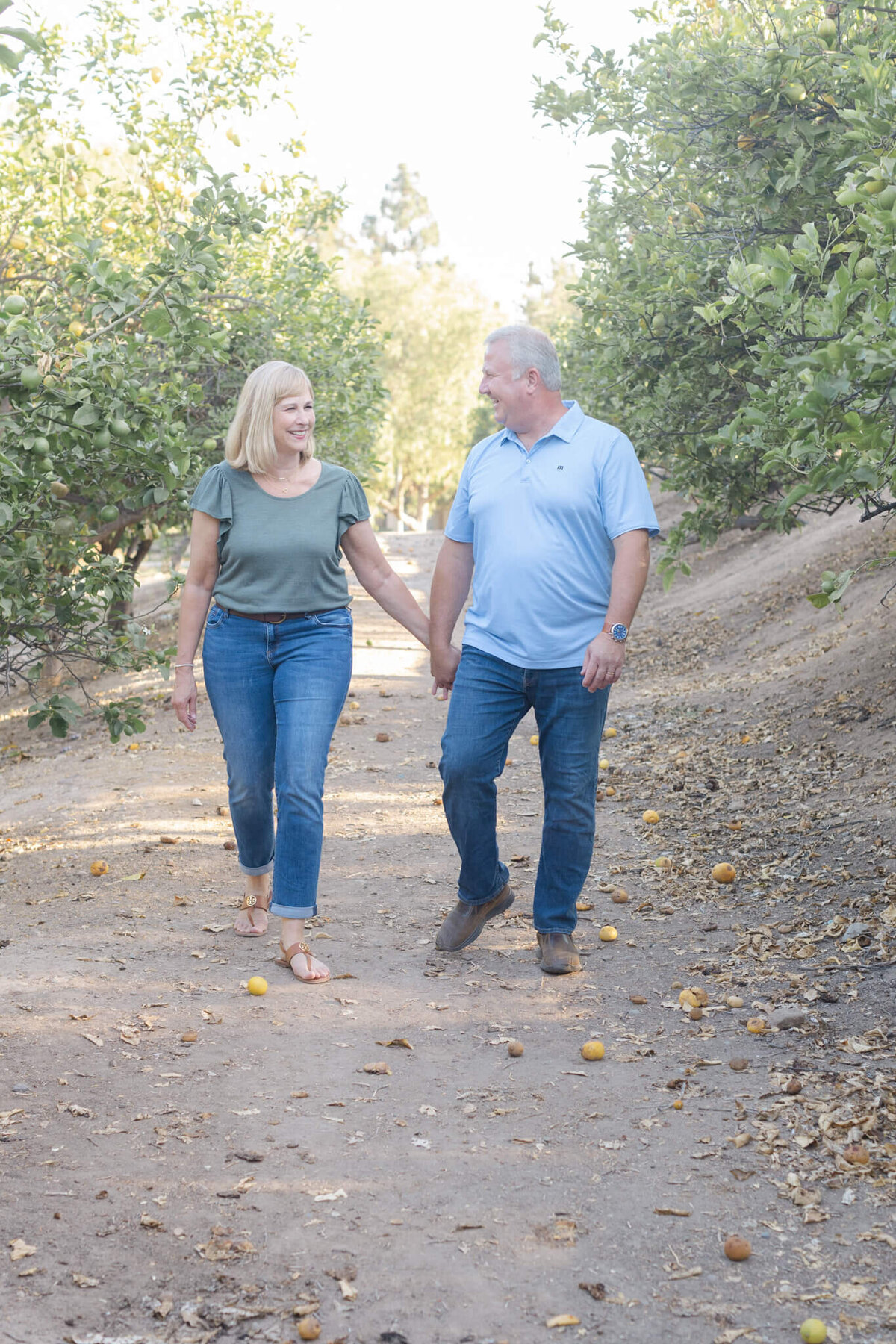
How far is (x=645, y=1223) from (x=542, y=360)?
9.19 feet

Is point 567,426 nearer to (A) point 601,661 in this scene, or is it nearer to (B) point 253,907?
(A) point 601,661

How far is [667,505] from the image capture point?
2641 centimetres

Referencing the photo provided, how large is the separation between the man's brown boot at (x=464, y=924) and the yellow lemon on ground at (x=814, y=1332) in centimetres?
243

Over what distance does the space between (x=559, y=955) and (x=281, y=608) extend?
1.65 m

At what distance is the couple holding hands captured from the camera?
4.34 m

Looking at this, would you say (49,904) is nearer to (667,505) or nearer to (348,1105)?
(348,1105)

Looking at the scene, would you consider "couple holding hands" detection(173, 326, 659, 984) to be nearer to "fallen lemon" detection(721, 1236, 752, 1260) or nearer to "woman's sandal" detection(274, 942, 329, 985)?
"woman's sandal" detection(274, 942, 329, 985)

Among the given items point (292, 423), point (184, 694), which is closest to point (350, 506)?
point (292, 423)

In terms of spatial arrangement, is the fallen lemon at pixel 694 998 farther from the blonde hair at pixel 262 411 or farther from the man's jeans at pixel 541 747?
the blonde hair at pixel 262 411

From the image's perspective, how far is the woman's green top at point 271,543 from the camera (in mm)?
4363

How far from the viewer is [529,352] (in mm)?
4395

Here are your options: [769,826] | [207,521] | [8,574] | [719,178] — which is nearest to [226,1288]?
[207,521]

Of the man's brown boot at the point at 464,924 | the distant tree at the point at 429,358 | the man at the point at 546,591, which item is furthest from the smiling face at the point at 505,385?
the distant tree at the point at 429,358

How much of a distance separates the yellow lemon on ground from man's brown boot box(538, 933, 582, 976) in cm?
216
